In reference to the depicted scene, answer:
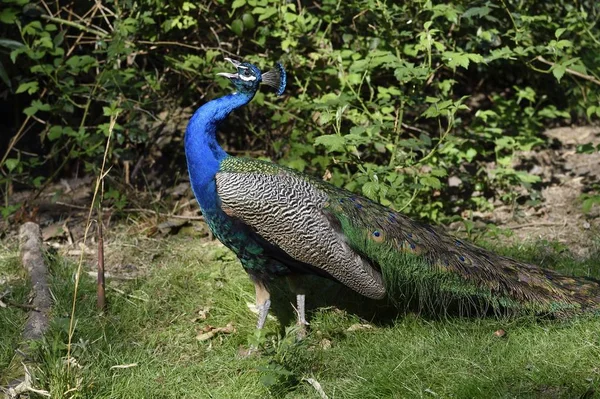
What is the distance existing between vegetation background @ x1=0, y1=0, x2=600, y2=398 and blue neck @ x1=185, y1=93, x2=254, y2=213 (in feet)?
2.12

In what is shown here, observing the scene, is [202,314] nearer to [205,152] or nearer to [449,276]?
[205,152]

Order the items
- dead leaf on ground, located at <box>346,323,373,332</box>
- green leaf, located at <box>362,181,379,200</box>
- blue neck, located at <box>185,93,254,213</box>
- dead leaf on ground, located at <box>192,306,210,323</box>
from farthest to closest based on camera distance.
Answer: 1. green leaf, located at <box>362,181,379,200</box>
2. dead leaf on ground, located at <box>192,306,210,323</box>
3. dead leaf on ground, located at <box>346,323,373,332</box>
4. blue neck, located at <box>185,93,254,213</box>

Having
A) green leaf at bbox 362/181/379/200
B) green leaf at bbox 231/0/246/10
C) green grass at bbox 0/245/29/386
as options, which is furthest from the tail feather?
green leaf at bbox 231/0/246/10

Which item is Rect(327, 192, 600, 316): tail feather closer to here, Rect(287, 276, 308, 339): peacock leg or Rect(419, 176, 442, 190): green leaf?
Rect(287, 276, 308, 339): peacock leg

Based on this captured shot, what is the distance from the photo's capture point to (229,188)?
12.1 feet

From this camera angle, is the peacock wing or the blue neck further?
the blue neck

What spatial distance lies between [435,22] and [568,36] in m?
1.13

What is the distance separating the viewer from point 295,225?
366 centimetres

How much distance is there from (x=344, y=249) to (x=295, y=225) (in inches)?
9.3

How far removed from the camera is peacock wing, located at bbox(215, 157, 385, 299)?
3.66 m

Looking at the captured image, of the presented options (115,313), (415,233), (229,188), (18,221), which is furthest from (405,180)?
(18,221)

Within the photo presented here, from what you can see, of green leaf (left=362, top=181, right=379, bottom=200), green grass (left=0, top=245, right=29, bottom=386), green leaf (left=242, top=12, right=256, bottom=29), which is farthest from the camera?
green leaf (left=242, top=12, right=256, bottom=29)

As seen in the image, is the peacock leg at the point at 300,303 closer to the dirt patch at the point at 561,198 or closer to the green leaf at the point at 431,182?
the green leaf at the point at 431,182

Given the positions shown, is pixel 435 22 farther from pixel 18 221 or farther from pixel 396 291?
→ pixel 18 221
